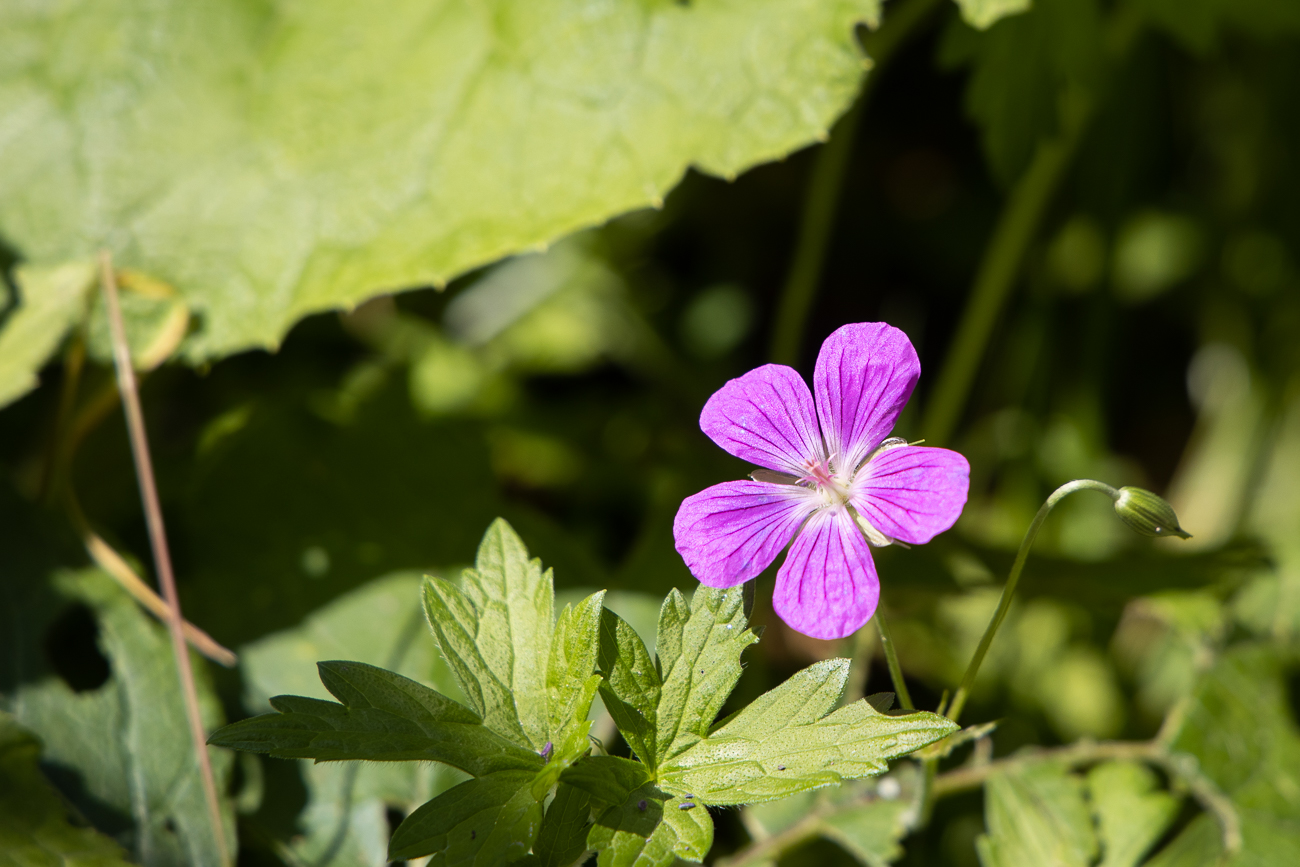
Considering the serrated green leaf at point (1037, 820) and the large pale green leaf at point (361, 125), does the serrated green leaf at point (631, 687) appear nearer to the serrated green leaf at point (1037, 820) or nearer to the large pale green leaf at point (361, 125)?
the serrated green leaf at point (1037, 820)

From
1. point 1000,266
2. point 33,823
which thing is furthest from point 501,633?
point 1000,266

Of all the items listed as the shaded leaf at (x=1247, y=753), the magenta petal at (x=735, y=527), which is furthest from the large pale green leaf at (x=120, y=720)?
the shaded leaf at (x=1247, y=753)

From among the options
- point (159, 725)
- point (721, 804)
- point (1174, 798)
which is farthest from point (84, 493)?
point (1174, 798)

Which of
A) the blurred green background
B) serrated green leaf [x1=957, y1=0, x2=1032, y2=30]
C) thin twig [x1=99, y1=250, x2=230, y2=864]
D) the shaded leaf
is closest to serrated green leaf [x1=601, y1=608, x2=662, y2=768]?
the blurred green background

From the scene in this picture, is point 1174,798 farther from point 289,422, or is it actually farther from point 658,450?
point 289,422

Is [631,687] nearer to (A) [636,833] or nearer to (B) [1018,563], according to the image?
(A) [636,833]
